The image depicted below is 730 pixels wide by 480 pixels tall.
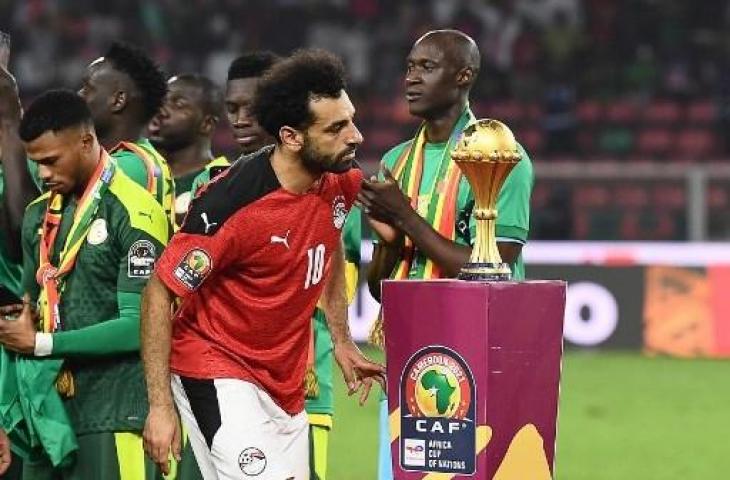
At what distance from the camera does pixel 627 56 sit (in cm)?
2333

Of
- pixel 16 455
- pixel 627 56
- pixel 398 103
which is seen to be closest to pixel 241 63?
pixel 16 455

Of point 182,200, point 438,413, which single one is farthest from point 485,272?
point 182,200

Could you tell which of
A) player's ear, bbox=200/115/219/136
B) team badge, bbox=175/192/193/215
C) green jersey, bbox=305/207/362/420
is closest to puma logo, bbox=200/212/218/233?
green jersey, bbox=305/207/362/420

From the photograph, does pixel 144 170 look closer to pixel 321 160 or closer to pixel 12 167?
pixel 12 167

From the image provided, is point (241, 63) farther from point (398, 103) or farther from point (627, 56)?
point (627, 56)

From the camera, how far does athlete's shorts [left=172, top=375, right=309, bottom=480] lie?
18.1 ft

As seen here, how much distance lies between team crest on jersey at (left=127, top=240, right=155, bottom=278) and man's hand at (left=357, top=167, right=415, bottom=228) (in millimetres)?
788

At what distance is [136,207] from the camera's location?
5953 millimetres

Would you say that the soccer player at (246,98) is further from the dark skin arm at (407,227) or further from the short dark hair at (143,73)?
the dark skin arm at (407,227)

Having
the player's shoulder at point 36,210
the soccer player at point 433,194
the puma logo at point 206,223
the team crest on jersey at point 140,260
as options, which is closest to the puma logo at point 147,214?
the team crest on jersey at point 140,260

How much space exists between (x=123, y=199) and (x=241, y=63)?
1.64m

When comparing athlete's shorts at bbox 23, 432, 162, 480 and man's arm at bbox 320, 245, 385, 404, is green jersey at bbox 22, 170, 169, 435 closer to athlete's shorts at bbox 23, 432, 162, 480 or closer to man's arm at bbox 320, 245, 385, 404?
athlete's shorts at bbox 23, 432, 162, 480

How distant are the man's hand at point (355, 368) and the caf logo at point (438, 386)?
2.29ft

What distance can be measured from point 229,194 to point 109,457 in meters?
1.08
